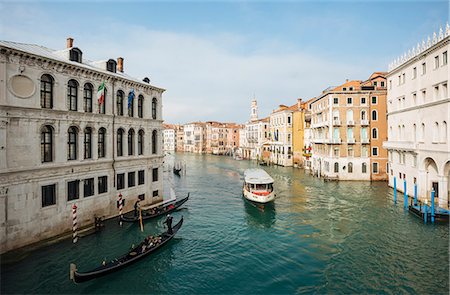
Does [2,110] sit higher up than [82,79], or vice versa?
[82,79]

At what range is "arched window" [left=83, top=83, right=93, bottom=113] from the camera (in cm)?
1716

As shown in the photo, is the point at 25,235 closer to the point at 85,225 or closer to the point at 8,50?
the point at 85,225

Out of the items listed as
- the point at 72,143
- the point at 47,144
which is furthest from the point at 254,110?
the point at 47,144

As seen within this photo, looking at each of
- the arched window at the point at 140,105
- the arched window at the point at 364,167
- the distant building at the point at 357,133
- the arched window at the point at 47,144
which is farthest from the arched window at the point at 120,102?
the arched window at the point at 364,167

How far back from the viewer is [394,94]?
28922mm

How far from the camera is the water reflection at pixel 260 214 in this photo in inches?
787

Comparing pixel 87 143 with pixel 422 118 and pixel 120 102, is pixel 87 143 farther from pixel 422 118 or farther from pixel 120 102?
pixel 422 118

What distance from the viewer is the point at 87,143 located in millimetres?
17406

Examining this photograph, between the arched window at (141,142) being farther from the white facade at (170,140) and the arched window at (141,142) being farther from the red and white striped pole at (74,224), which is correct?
the white facade at (170,140)

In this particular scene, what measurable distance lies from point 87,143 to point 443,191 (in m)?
24.7

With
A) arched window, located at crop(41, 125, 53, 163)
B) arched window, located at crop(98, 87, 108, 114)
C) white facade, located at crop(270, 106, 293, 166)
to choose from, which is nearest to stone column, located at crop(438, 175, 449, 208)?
arched window, located at crop(98, 87, 108, 114)

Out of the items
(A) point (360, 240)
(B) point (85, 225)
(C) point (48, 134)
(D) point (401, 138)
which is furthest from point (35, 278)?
(D) point (401, 138)

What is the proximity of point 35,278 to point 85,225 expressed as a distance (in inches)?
209

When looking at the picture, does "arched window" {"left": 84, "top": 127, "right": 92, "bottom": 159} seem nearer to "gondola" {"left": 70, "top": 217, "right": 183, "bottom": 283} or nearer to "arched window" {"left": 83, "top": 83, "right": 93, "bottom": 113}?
"arched window" {"left": 83, "top": 83, "right": 93, "bottom": 113}
